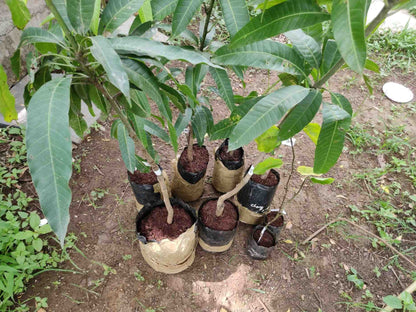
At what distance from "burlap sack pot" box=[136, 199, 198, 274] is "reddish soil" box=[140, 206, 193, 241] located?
0.09 feet

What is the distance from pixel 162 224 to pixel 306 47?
3.84ft

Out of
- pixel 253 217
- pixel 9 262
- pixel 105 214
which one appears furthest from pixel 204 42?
pixel 9 262

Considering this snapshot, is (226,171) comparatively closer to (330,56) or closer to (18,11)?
(330,56)

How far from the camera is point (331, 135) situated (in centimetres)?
94

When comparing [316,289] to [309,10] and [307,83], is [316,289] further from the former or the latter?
[309,10]

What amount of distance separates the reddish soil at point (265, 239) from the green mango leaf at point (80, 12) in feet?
5.01

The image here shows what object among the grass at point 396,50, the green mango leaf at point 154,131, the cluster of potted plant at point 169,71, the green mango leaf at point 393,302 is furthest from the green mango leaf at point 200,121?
the grass at point 396,50

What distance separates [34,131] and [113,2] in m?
0.44

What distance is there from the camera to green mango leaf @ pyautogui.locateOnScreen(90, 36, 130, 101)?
635 millimetres

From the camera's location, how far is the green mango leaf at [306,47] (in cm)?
100

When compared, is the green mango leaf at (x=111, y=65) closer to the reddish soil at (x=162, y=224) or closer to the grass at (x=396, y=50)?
the reddish soil at (x=162, y=224)

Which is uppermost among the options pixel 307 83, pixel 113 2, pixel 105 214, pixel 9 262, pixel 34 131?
pixel 113 2

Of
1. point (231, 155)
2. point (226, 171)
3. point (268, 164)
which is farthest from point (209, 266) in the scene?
point (268, 164)

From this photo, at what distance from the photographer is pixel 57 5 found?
76 cm
